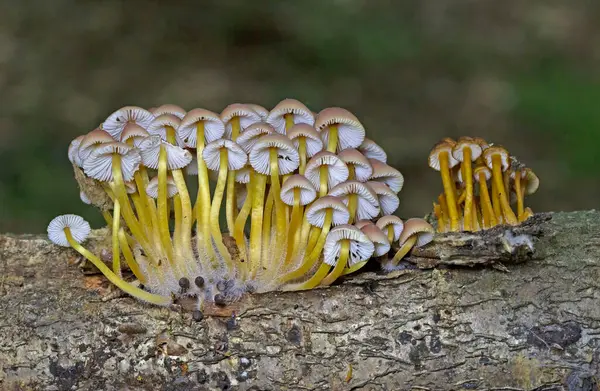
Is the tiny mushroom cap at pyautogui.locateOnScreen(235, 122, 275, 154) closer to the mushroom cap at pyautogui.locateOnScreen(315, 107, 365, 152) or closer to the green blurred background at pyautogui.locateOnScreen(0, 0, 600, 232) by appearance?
the mushroom cap at pyautogui.locateOnScreen(315, 107, 365, 152)

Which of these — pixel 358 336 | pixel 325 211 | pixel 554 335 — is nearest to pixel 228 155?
pixel 325 211

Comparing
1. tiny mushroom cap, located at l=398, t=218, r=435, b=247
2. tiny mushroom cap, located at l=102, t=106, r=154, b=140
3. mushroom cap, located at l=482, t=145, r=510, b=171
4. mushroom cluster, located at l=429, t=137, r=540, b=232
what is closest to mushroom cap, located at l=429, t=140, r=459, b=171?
mushroom cluster, located at l=429, t=137, r=540, b=232

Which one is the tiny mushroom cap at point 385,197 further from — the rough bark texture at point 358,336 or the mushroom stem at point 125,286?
the mushroom stem at point 125,286

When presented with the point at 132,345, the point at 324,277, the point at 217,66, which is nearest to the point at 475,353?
the point at 324,277

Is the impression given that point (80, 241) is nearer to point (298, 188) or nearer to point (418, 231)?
point (298, 188)

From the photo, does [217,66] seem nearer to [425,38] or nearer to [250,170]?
[425,38]

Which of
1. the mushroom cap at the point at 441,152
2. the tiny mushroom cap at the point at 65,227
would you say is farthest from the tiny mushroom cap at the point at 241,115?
the mushroom cap at the point at 441,152
